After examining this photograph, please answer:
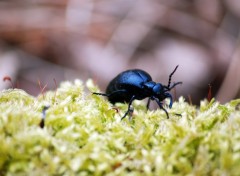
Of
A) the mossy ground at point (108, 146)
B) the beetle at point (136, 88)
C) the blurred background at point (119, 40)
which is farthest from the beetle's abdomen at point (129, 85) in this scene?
the blurred background at point (119, 40)

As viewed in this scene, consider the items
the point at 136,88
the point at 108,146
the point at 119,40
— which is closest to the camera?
the point at 108,146

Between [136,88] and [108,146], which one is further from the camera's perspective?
[136,88]

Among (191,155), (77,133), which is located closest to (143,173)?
(191,155)

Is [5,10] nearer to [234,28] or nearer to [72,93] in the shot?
[234,28]

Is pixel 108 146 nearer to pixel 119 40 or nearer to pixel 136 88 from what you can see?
pixel 136 88

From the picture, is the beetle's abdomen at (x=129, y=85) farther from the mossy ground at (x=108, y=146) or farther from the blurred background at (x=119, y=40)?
the blurred background at (x=119, y=40)

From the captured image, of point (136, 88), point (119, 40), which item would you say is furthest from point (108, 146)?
point (119, 40)
